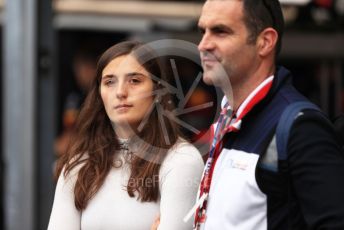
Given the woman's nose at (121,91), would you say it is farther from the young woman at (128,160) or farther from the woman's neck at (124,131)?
the woman's neck at (124,131)

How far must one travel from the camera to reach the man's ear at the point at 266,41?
7.68 feet

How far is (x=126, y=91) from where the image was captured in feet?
8.65

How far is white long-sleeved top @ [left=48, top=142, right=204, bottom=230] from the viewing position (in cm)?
252

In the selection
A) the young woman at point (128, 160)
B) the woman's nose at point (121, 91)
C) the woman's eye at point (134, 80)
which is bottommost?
the young woman at point (128, 160)

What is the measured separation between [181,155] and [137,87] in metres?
0.30

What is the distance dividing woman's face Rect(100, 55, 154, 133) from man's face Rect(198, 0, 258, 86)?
1.19 feet

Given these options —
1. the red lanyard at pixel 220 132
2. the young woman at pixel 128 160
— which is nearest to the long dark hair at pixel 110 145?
the young woman at pixel 128 160

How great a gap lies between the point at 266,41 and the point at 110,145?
2.37 feet

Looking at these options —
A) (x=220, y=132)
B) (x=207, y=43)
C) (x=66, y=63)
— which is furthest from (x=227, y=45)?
(x=66, y=63)

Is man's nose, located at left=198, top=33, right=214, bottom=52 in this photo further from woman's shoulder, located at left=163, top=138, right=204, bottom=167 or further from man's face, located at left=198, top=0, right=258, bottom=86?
woman's shoulder, located at left=163, top=138, right=204, bottom=167

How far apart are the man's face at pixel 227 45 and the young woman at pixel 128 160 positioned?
37 centimetres

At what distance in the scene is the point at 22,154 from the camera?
5312 millimetres

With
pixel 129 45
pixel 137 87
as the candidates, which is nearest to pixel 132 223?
pixel 137 87

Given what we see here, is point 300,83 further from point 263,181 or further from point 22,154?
point 263,181
